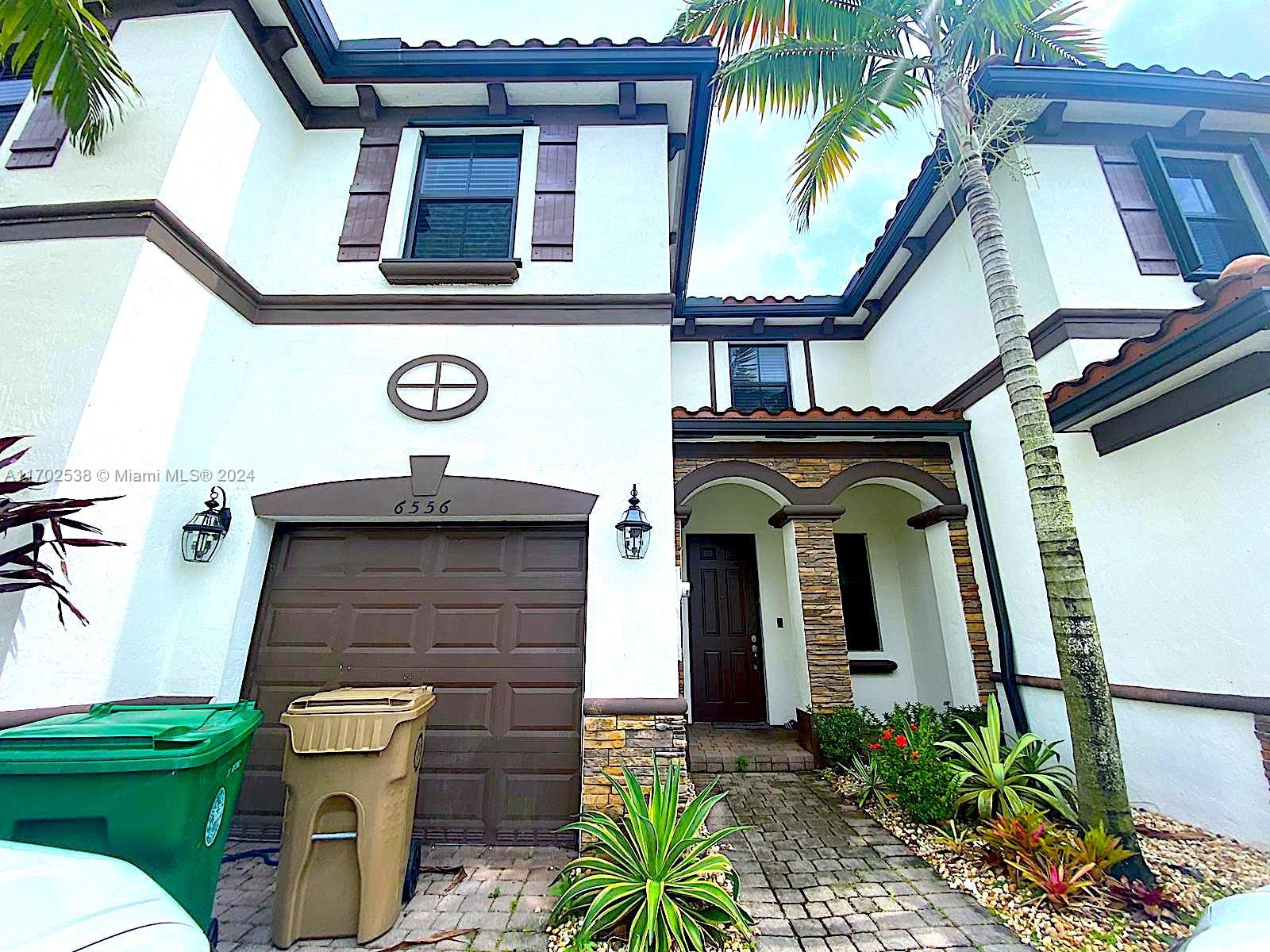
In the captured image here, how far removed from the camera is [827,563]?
619 centimetres

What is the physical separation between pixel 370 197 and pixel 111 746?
16.4 ft

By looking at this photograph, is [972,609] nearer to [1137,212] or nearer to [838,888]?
[838,888]

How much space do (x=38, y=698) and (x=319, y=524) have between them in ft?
6.01

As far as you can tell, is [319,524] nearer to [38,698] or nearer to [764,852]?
[38,698]

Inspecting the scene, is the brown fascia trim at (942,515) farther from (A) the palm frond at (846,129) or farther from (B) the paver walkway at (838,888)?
(A) the palm frond at (846,129)

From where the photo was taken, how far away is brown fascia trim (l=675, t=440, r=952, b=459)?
6.50 metres

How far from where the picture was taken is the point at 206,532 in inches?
149

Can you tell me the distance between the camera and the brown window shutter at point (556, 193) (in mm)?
4953

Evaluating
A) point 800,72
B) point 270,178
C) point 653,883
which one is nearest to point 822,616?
point 653,883

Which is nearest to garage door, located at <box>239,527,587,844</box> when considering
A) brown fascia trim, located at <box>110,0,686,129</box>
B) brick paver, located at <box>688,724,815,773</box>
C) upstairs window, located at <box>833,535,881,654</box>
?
brick paver, located at <box>688,724,815,773</box>

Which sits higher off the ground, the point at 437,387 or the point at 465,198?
the point at 465,198

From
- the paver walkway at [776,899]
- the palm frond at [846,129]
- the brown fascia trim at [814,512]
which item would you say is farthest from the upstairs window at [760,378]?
the paver walkway at [776,899]

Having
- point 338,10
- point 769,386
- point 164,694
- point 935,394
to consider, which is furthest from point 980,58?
point 164,694

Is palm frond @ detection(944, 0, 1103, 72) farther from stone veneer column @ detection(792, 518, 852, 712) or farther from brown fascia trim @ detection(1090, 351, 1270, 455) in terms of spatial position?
stone veneer column @ detection(792, 518, 852, 712)
